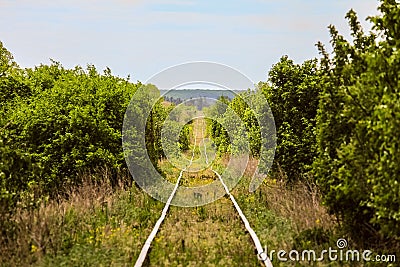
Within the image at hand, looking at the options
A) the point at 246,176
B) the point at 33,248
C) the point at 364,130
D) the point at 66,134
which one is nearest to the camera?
the point at 364,130

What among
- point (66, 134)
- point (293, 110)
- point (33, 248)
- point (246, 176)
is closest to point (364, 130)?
point (33, 248)

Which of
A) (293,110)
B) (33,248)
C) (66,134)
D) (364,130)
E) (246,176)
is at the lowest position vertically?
(33,248)

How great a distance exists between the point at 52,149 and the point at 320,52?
798 centimetres

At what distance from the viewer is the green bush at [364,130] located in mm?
7129

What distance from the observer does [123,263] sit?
899 centimetres

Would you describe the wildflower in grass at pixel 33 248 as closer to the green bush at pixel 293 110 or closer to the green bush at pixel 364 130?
the green bush at pixel 364 130

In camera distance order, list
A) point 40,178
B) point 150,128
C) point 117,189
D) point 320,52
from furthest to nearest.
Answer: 1. point 150,128
2. point 117,189
3. point 40,178
4. point 320,52

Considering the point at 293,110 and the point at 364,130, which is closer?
the point at 364,130

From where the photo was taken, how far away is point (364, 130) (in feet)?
26.6

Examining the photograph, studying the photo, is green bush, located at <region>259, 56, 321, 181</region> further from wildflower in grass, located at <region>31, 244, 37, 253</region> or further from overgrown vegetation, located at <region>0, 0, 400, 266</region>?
wildflower in grass, located at <region>31, 244, 37, 253</region>

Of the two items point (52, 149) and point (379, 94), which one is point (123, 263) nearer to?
point (379, 94)

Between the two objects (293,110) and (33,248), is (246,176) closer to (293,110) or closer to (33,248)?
(293,110)

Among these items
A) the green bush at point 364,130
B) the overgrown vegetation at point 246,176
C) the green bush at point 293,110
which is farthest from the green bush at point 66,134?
the green bush at point 364,130

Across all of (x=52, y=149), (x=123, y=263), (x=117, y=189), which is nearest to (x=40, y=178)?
(x=52, y=149)
